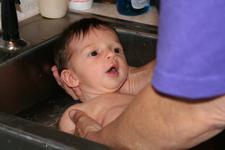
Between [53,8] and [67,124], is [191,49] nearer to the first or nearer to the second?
[67,124]

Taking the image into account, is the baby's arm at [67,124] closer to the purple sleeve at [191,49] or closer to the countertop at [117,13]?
the countertop at [117,13]

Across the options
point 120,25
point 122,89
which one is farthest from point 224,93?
point 120,25

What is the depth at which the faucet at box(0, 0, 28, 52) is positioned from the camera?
3.49 ft

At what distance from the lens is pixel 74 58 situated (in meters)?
1.13

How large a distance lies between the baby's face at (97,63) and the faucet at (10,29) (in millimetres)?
127

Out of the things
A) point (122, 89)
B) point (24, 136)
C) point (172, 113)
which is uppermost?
point (172, 113)

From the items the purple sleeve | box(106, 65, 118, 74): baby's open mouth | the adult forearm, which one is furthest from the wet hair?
the purple sleeve

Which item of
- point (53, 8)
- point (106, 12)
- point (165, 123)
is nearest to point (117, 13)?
point (106, 12)

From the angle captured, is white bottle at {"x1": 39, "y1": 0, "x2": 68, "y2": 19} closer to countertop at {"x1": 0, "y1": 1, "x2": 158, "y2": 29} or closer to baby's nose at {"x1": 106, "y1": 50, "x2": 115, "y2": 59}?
countertop at {"x1": 0, "y1": 1, "x2": 158, "y2": 29}

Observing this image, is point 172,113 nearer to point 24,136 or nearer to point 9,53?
point 24,136

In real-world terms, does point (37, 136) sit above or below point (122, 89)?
above

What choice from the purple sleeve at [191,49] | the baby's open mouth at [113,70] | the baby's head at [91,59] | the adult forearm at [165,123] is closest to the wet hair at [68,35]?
the baby's head at [91,59]

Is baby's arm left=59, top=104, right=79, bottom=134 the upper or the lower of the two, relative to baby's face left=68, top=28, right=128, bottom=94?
lower

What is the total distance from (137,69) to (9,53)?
0.32 metres
